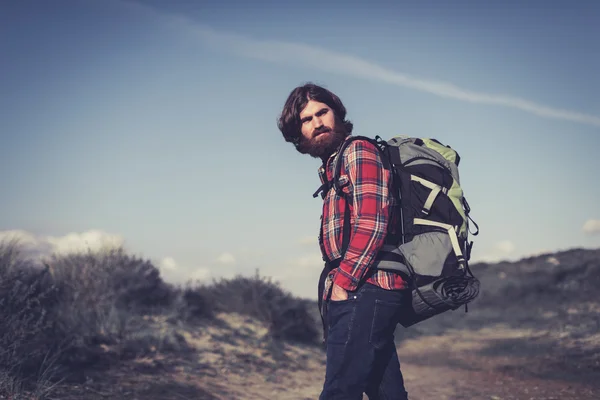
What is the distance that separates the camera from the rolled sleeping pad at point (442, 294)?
2.64m

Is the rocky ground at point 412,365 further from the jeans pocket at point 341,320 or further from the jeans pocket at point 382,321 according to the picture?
the jeans pocket at point 382,321

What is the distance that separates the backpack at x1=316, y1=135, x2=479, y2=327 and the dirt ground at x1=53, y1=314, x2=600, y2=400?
145 inches

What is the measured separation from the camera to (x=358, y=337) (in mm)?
2562

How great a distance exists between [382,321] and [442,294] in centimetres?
34

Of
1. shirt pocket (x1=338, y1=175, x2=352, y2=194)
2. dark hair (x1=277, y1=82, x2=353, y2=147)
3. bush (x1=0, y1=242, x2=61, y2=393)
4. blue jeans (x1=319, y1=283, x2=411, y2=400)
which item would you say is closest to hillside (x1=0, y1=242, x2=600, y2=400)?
bush (x1=0, y1=242, x2=61, y2=393)

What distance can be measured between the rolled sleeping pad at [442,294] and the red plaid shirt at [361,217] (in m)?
0.11

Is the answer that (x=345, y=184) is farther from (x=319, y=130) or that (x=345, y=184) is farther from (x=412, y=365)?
(x=412, y=365)

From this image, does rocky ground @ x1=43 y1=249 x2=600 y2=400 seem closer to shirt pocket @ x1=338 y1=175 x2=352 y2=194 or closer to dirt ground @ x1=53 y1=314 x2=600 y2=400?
dirt ground @ x1=53 y1=314 x2=600 y2=400

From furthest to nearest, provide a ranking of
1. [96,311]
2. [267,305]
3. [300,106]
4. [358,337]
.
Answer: [267,305]
[96,311]
[300,106]
[358,337]

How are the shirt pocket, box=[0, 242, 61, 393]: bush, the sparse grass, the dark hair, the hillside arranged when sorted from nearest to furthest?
the shirt pocket < the dark hair < box=[0, 242, 61, 393]: bush < the sparse grass < the hillside

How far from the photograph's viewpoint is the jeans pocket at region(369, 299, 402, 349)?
2.58 metres

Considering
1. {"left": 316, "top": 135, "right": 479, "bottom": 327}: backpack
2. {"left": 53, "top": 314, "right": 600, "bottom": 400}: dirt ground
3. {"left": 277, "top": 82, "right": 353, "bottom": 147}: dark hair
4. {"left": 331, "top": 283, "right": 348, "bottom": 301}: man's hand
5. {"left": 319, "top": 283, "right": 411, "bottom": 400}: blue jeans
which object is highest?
{"left": 277, "top": 82, "right": 353, "bottom": 147}: dark hair

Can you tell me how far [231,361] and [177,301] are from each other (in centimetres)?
201

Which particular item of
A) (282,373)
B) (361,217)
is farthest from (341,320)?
(282,373)
